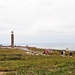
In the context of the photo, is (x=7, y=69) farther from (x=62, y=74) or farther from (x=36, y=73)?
(x=62, y=74)

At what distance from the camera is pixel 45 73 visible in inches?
830

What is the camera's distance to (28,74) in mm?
20750

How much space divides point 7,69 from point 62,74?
24.3ft

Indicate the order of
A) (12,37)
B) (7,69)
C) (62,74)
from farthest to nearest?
(12,37)
(7,69)
(62,74)

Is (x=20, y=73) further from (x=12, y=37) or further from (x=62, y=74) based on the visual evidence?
(x=12, y=37)

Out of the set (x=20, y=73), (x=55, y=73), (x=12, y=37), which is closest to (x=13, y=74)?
(x=20, y=73)

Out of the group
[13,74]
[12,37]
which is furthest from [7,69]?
[12,37]

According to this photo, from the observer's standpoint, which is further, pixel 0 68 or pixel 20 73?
pixel 0 68

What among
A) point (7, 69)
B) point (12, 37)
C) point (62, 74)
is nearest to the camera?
point (62, 74)

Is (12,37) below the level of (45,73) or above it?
above

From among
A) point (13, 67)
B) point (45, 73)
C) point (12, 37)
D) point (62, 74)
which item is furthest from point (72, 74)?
point (12, 37)

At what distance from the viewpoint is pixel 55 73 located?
21.0 metres

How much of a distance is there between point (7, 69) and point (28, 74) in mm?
5402

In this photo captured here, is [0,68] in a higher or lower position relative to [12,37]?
lower
